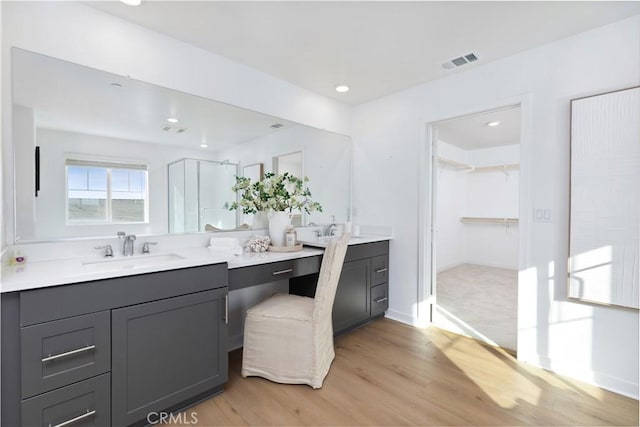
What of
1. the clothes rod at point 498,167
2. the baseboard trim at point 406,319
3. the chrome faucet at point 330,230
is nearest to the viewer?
the baseboard trim at point 406,319

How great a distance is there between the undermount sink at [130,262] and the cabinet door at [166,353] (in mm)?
305

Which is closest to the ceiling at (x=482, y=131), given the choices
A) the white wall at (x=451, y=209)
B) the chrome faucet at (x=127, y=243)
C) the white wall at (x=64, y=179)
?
the white wall at (x=451, y=209)

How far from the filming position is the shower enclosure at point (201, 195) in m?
2.25

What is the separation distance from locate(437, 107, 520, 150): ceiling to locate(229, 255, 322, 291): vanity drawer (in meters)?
2.35

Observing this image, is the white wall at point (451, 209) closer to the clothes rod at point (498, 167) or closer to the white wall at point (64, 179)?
the clothes rod at point (498, 167)

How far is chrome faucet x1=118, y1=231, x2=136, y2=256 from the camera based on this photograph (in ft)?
6.46

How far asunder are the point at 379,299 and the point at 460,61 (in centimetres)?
234

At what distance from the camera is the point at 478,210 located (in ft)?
20.0

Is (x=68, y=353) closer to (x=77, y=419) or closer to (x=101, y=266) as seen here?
(x=77, y=419)

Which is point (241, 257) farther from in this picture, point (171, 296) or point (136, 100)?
point (136, 100)

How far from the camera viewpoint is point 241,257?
6.99 ft

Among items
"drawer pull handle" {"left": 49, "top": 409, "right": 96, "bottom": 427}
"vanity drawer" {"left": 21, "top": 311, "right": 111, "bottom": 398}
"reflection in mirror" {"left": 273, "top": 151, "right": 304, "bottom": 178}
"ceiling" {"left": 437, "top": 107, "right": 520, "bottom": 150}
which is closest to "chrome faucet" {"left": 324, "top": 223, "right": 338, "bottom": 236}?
"reflection in mirror" {"left": 273, "top": 151, "right": 304, "bottom": 178}

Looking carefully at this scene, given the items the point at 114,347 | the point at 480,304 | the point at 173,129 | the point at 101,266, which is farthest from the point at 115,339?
the point at 480,304

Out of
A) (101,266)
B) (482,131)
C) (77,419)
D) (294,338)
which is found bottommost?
(77,419)
